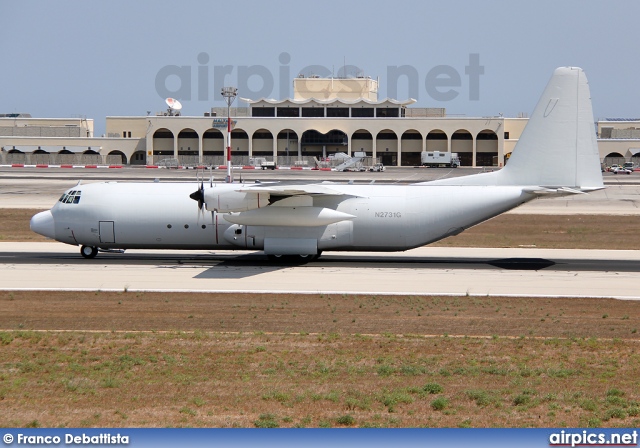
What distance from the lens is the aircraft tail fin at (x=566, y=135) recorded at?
106 feet

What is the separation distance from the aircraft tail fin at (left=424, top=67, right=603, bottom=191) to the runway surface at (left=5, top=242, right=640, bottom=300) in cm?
378

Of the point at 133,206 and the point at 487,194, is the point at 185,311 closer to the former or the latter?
the point at 133,206

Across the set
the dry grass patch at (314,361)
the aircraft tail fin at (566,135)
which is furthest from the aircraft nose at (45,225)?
the aircraft tail fin at (566,135)

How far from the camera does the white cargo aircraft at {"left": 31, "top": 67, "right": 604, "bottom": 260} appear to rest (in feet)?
106

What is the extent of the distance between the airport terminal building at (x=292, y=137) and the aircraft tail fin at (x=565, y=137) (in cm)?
9218

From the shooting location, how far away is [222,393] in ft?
50.4

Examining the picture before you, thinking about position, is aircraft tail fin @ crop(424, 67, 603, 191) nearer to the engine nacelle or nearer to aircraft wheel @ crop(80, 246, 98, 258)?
the engine nacelle

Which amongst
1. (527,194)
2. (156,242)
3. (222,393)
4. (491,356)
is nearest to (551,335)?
(491,356)

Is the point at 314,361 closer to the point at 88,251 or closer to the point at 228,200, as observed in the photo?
the point at 228,200

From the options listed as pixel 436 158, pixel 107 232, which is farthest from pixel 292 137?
pixel 107 232

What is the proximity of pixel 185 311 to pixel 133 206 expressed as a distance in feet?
37.1

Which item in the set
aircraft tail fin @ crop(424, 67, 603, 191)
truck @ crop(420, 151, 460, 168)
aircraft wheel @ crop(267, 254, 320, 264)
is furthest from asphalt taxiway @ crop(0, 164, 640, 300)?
truck @ crop(420, 151, 460, 168)

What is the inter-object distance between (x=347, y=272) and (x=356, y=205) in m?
2.98

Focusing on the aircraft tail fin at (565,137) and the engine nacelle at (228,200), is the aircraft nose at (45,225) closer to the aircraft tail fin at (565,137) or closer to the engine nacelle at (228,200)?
the engine nacelle at (228,200)
